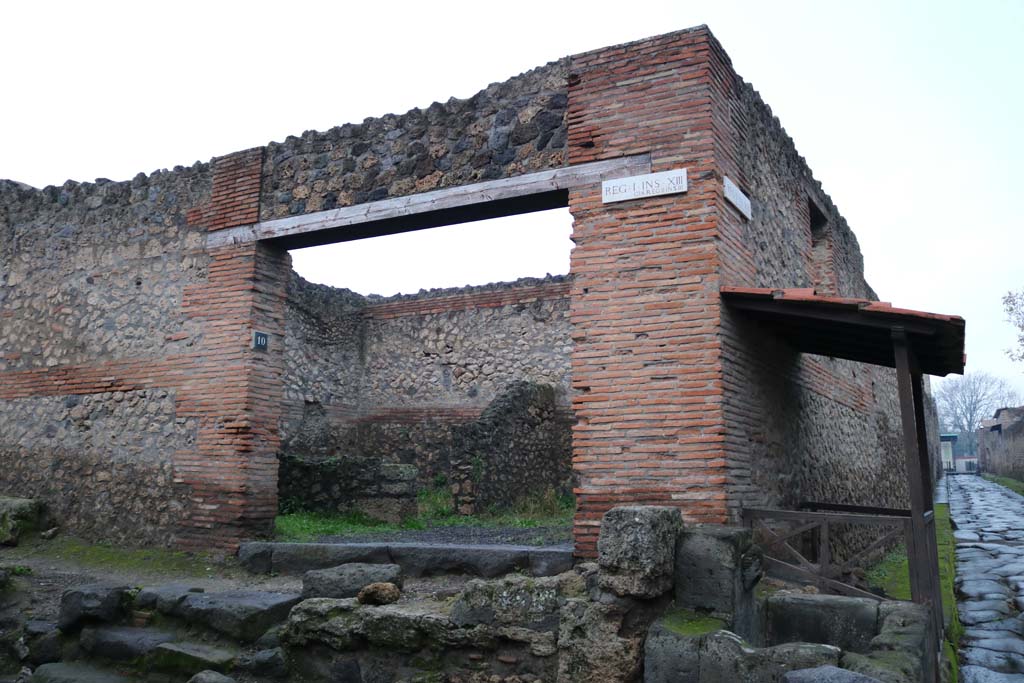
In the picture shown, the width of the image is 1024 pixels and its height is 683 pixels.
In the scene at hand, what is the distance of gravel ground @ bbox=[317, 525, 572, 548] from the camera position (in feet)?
25.3

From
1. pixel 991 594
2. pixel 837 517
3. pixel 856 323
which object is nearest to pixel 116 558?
pixel 837 517

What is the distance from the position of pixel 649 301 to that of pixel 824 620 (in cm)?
250

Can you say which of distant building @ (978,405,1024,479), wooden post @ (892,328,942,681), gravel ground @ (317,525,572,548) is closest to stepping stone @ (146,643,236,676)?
gravel ground @ (317,525,572,548)

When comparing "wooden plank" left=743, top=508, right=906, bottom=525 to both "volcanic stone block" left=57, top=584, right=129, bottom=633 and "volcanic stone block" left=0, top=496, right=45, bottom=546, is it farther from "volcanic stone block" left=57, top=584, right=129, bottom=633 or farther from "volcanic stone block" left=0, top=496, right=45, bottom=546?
"volcanic stone block" left=0, top=496, right=45, bottom=546

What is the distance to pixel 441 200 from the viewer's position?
7.35 meters

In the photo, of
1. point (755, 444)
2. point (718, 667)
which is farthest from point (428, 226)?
point (718, 667)

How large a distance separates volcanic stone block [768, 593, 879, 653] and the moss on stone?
0.78 meters

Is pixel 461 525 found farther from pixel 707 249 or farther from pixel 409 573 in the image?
pixel 707 249

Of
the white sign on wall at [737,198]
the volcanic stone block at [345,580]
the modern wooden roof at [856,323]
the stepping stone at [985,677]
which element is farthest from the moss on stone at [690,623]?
the white sign on wall at [737,198]

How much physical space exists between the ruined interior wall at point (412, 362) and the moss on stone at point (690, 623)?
29.3 feet

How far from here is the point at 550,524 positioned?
946cm

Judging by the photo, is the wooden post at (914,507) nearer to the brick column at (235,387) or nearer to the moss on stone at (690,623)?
the moss on stone at (690,623)

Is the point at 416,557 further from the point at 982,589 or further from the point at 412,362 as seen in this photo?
the point at 412,362

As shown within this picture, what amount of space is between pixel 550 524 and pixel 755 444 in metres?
3.55
